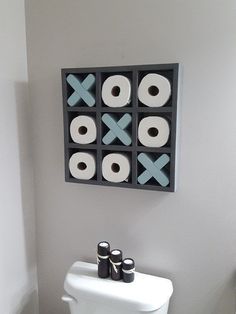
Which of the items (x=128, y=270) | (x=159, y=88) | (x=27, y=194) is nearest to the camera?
(x=159, y=88)

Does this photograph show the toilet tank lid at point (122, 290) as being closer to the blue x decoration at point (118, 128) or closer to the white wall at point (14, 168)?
the white wall at point (14, 168)

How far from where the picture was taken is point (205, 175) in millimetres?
1054

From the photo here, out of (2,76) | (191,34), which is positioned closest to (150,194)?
(191,34)

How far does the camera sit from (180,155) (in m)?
1.07

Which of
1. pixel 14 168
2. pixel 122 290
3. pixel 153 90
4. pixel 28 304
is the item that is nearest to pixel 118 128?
pixel 153 90

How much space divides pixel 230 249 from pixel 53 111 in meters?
0.87

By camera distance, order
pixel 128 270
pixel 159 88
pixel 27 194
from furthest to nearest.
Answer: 1. pixel 27 194
2. pixel 128 270
3. pixel 159 88

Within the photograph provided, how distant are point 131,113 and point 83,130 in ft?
0.66

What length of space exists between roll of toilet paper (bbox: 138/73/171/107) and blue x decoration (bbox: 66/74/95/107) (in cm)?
18

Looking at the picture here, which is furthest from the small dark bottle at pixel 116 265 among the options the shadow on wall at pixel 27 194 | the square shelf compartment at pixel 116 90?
the square shelf compartment at pixel 116 90

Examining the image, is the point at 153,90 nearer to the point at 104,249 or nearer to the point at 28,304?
the point at 104,249

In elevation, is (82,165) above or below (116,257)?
above

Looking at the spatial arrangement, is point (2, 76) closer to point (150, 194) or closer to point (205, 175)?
point (150, 194)

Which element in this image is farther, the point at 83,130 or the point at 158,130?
the point at 83,130
